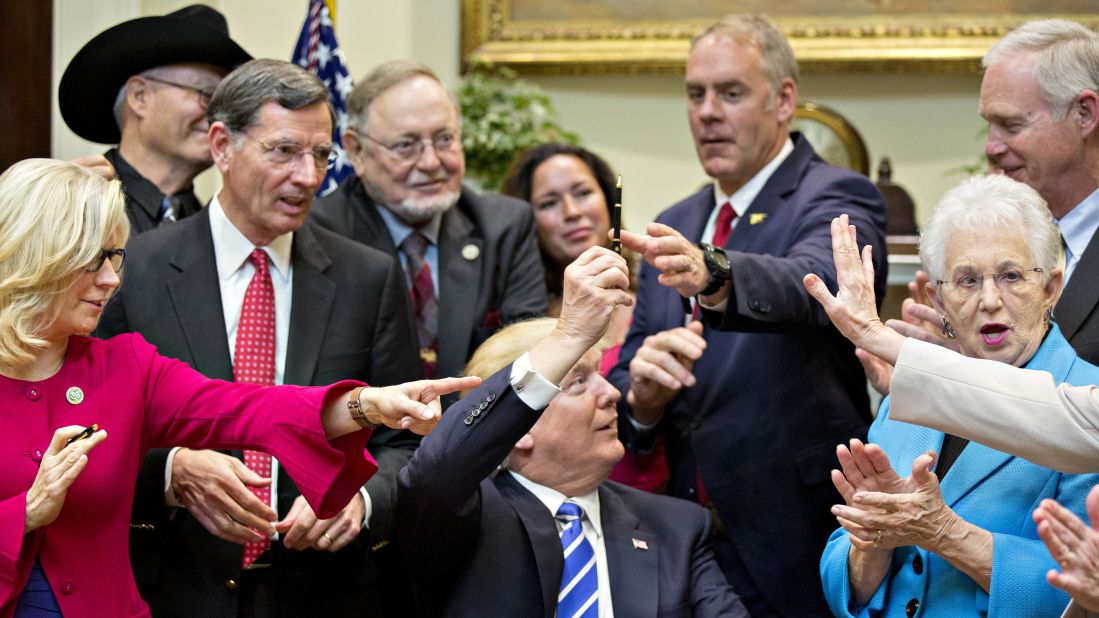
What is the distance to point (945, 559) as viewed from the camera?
2.48 metres

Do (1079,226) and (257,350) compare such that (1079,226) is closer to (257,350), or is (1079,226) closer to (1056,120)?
(1056,120)

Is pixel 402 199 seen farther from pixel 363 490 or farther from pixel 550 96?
pixel 550 96

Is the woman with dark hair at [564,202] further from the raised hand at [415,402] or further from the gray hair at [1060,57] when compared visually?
the raised hand at [415,402]

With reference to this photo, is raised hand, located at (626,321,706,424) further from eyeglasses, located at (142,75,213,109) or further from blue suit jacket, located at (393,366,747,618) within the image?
eyeglasses, located at (142,75,213,109)

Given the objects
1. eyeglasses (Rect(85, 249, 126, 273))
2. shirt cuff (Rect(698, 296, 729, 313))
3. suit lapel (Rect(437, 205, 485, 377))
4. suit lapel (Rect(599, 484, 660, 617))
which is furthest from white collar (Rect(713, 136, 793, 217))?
eyeglasses (Rect(85, 249, 126, 273))

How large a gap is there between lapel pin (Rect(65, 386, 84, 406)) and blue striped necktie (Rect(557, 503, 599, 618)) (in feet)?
3.76

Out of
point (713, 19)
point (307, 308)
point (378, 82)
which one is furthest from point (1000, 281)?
point (713, 19)

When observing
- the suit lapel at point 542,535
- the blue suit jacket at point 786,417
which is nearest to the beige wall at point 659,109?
the blue suit jacket at point 786,417

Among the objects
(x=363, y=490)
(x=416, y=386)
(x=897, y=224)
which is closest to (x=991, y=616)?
(x=416, y=386)

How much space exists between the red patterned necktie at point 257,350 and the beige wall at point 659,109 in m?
3.80

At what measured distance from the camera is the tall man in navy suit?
336 cm

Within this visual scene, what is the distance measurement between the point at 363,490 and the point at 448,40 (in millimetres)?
4283

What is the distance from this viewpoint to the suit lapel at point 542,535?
288cm

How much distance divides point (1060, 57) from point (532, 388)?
5.52 feet
